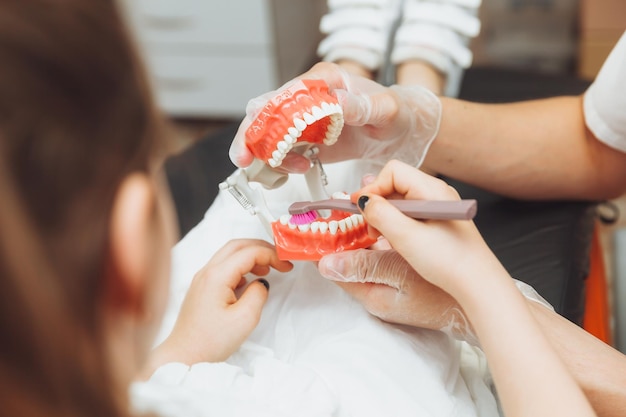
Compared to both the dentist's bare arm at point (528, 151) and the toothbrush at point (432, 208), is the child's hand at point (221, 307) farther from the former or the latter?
the dentist's bare arm at point (528, 151)

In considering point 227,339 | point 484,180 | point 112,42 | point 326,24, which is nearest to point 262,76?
point 326,24

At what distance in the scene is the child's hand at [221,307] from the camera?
71 cm

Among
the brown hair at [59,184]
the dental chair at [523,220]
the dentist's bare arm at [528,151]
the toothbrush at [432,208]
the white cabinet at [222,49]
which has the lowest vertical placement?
the white cabinet at [222,49]

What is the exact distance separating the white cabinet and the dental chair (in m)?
0.61

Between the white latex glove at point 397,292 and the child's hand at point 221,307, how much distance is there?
3.2 inches

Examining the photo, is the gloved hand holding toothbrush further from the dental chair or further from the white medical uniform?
the white medical uniform

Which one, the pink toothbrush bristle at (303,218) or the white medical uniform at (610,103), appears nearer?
the pink toothbrush bristle at (303,218)

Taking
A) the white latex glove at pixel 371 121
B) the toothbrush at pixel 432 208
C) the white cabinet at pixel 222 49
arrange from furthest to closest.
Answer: the white cabinet at pixel 222 49
the white latex glove at pixel 371 121
the toothbrush at pixel 432 208

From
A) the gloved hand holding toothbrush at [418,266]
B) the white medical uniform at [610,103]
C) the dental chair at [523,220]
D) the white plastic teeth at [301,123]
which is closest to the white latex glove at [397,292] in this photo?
the gloved hand holding toothbrush at [418,266]

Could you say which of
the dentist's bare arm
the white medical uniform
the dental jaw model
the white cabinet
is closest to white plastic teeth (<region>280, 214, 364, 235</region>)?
the dental jaw model

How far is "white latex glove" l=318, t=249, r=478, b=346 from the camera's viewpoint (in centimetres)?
71

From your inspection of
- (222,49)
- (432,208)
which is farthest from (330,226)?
(222,49)

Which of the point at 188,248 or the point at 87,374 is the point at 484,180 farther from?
the point at 87,374

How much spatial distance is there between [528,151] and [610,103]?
0.13 metres
